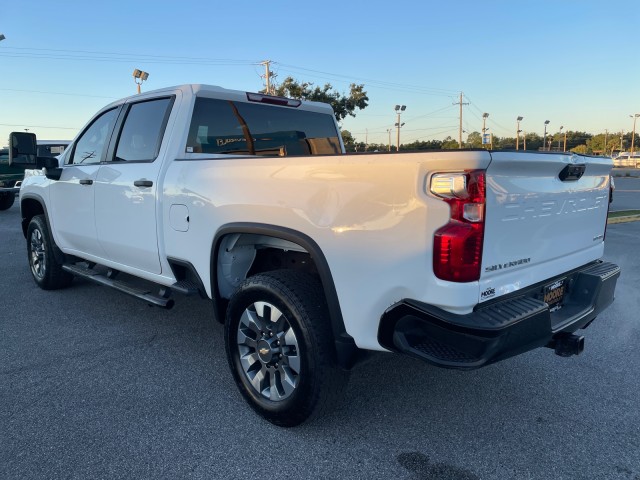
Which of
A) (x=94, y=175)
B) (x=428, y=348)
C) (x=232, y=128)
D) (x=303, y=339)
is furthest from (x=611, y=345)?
(x=94, y=175)

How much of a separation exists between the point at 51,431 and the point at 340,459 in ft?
5.34

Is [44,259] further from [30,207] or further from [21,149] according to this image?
[21,149]

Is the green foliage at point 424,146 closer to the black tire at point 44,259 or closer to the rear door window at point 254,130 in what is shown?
the rear door window at point 254,130

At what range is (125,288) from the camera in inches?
159

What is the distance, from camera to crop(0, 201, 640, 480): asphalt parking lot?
2.48 meters

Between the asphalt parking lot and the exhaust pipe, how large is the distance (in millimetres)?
523

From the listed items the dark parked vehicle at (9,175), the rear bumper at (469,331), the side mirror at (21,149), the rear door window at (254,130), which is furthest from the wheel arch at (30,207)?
the dark parked vehicle at (9,175)

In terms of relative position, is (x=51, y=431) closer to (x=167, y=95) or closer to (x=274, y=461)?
(x=274, y=461)

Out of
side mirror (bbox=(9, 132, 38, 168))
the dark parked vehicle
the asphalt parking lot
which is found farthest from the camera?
the dark parked vehicle

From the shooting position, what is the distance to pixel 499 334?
2.11 metres

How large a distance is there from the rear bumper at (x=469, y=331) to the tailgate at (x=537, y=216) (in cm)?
10

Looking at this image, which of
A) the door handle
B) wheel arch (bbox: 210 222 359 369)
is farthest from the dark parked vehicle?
wheel arch (bbox: 210 222 359 369)

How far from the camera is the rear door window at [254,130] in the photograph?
12.4ft

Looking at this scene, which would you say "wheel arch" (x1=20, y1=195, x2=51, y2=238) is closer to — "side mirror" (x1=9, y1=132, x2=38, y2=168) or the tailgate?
"side mirror" (x1=9, y1=132, x2=38, y2=168)
